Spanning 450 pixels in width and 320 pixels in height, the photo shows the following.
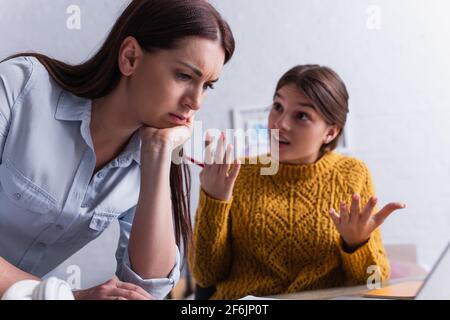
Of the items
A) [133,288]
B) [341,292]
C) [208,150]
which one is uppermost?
[208,150]

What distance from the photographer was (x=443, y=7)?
86cm

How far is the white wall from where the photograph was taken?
2.83 feet

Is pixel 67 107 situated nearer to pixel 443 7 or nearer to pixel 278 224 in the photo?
pixel 278 224

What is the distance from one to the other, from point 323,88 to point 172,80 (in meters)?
0.29

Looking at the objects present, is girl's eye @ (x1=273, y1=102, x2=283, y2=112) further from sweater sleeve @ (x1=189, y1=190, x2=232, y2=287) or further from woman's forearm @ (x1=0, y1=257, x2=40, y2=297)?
woman's forearm @ (x1=0, y1=257, x2=40, y2=297)

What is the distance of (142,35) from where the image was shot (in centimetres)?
74

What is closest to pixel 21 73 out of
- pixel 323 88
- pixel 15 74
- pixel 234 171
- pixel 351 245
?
pixel 15 74

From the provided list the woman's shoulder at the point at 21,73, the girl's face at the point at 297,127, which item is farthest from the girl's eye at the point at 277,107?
the woman's shoulder at the point at 21,73

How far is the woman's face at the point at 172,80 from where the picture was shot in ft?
2.37

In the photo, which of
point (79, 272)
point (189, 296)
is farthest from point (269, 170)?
point (79, 272)

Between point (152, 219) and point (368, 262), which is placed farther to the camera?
point (368, 262)

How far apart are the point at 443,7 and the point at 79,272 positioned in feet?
2.24

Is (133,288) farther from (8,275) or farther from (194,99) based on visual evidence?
(194,99)

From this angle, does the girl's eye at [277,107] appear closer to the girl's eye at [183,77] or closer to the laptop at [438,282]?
the girl's eye at [183,77]
